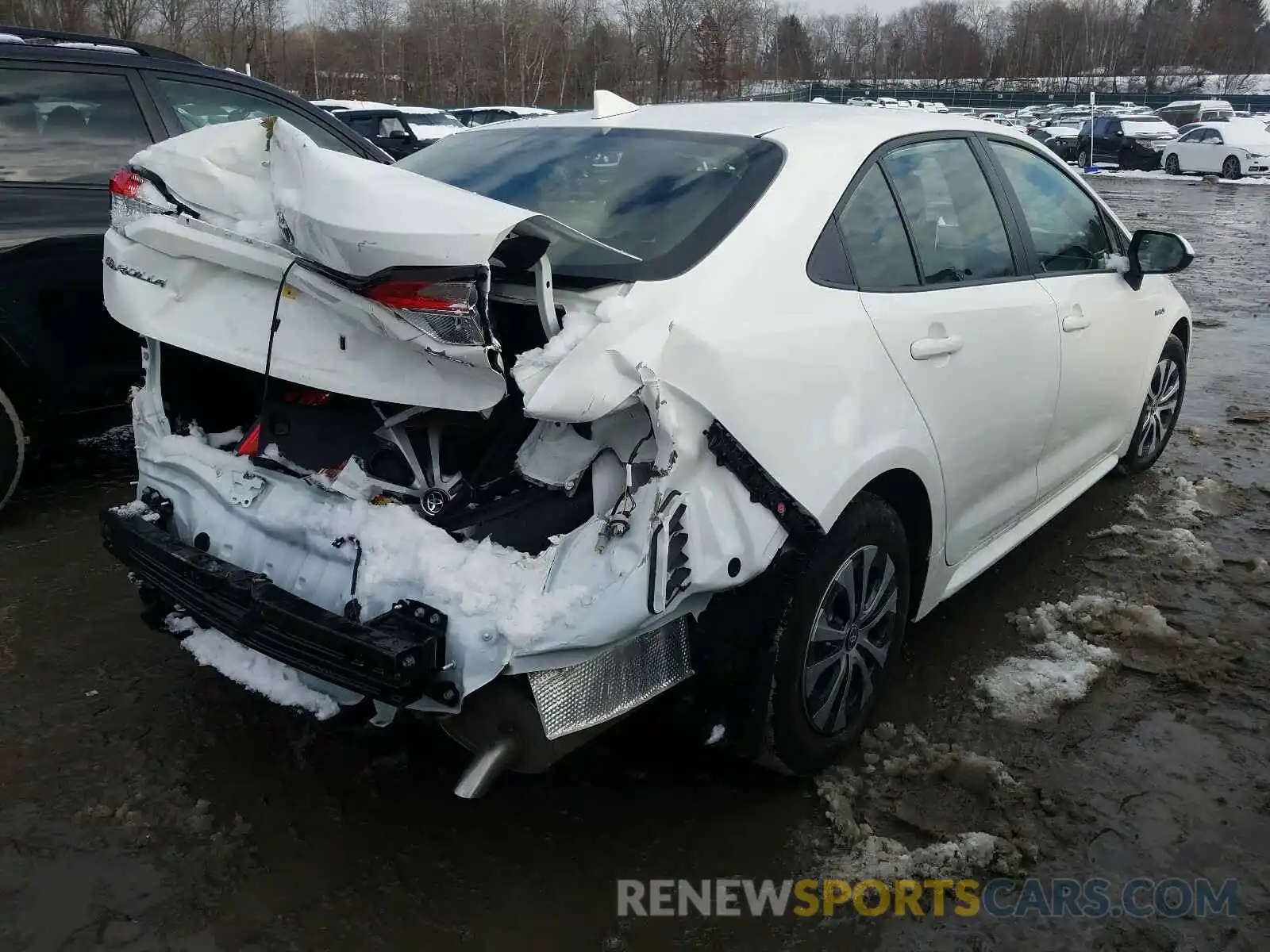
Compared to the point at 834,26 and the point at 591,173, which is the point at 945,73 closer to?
the point at 834,26

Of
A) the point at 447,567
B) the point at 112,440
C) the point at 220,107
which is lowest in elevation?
the point at 112,440

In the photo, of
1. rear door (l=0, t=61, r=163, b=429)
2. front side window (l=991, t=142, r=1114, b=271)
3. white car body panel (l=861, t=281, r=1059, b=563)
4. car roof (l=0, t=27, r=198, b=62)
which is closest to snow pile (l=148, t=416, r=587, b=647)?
white car body panel (l=861, t=281, r=1059, b=563)

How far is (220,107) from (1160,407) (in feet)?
15.7

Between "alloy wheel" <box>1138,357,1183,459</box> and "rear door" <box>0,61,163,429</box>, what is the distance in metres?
4.64

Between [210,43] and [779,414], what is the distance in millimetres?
44020

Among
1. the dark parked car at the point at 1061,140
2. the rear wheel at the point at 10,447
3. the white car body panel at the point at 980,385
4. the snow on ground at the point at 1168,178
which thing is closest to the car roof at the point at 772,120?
the white car body panel at the point at 980,385

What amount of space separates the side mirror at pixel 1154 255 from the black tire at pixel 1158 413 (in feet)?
2.27

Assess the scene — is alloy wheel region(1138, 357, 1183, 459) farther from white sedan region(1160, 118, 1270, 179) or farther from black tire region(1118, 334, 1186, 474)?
white sedan region(1160, 118, 1270, 179)

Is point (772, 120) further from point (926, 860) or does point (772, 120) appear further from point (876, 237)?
point (926, 860)

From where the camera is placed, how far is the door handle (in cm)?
273

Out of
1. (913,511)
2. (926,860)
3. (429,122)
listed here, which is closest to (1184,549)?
(913,511)

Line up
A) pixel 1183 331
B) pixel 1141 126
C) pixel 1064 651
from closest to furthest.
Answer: pixel 1064 651 → pixel 1183 331 → pixel 1141 126

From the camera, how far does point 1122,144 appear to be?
93.1 feet

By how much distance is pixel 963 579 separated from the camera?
10.8ft
